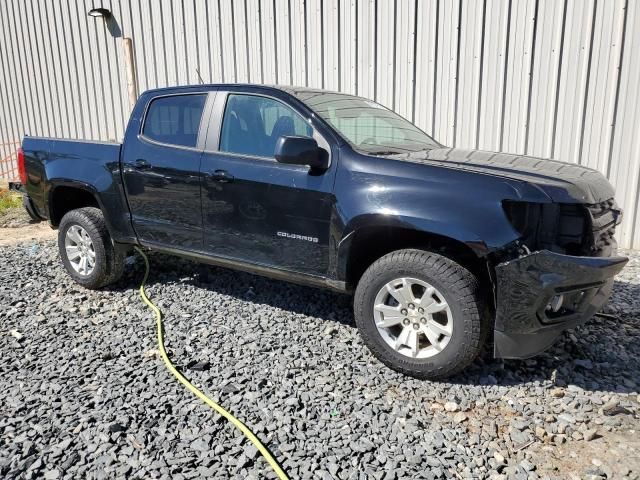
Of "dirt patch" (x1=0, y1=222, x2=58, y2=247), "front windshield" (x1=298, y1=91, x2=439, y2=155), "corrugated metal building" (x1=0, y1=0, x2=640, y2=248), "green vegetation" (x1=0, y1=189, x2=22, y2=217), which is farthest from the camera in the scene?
"green vegetation" (x1=0, y1=189, x2=22, y2=217)

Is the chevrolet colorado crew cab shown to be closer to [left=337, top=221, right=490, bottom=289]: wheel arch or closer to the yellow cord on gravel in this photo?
[left=337, top=221, right=490, bottom=289]: wheel arch

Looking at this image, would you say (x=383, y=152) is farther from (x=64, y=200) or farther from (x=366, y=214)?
(x=64, y=200)

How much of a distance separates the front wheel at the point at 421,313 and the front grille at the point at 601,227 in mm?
704

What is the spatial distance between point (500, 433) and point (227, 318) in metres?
2.24

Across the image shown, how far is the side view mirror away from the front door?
150 millimetres

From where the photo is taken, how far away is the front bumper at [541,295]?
2707 mm

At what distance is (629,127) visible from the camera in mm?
5684

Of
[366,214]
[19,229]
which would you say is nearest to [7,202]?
[19,229]

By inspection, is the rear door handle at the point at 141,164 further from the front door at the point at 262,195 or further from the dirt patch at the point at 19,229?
the dirt patch at the point at 19,229

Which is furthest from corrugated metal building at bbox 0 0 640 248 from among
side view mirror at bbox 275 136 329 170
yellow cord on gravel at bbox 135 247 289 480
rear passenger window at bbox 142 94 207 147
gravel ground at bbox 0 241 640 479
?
yellow cord on gravel at bbox 135 247 289 480

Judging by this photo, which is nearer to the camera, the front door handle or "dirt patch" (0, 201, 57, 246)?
the front door handle

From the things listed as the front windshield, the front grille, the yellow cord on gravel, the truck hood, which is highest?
the front windshield

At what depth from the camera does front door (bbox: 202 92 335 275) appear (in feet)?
11.3

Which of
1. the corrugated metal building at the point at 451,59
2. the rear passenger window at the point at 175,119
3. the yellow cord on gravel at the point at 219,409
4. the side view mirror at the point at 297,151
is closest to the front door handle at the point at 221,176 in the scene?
the rear passenger window at the point at 175,119
